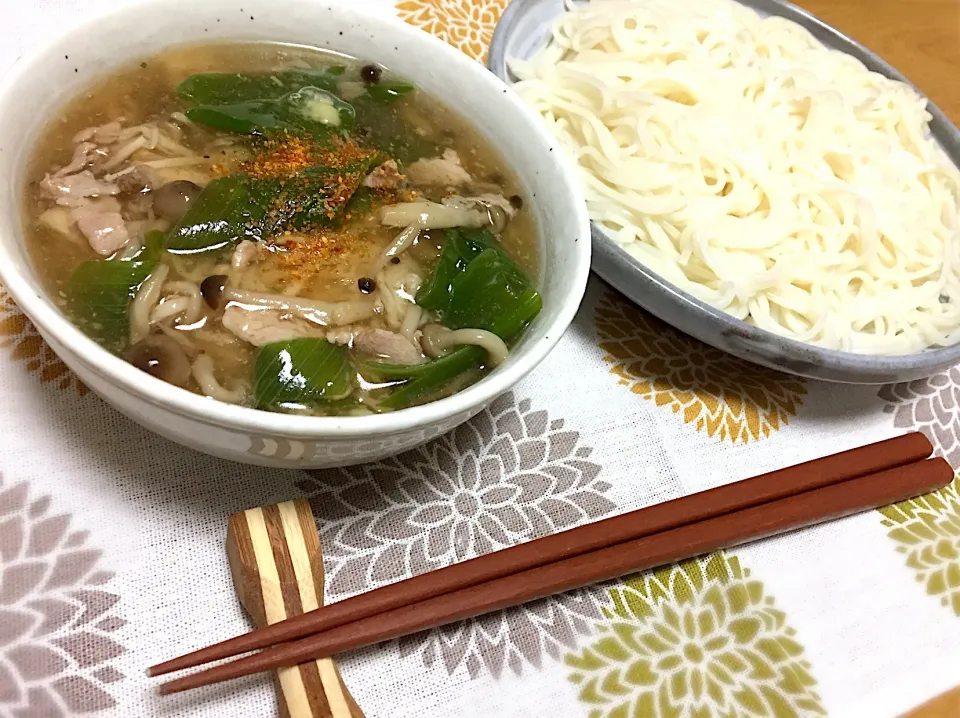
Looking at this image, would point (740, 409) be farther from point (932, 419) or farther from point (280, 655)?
point (280, 655)

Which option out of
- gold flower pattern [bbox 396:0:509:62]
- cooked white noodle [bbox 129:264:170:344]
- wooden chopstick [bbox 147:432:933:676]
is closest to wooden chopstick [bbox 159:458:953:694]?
wooden chopstick [bbox 147:432:933:676]

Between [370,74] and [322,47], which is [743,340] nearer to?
[370,74]

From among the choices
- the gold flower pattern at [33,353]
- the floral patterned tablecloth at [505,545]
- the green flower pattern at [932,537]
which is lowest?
the green flower pattern at [932,537]

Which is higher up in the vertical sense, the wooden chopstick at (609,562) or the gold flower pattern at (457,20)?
the gold flower pattern at (457,20)

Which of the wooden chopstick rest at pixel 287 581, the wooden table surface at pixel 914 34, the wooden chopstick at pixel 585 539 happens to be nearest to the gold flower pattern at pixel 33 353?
the wooden chopstick rest at pixel 287 581

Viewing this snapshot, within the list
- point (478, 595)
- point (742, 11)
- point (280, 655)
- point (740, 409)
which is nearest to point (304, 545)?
point (280, 655)

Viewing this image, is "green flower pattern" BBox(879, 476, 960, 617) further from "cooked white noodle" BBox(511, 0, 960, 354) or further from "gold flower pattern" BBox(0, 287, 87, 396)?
"gold flower pattern" BBox(0, 287, 87, 396)

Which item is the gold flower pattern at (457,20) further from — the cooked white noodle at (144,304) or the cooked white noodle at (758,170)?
the cooked white noodle at (144,304)
